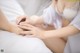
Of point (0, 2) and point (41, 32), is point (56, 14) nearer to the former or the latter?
point (41, 32)

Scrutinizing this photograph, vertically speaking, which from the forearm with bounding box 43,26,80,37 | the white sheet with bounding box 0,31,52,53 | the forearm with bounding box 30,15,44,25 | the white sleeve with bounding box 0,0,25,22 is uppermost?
the white sleeve with bounding box 0,0,25,22

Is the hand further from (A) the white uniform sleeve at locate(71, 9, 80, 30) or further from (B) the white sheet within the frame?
(A) the white uniform sleeve at locate(71, 9, 80, 30)

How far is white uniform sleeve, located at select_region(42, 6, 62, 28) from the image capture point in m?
0.74

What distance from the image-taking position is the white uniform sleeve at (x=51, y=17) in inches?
29.0

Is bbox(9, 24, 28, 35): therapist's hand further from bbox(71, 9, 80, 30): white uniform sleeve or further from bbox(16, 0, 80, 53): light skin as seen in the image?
bbox(71, 9, 80, 30): white uniform sleeve

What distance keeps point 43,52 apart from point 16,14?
0.70 ft

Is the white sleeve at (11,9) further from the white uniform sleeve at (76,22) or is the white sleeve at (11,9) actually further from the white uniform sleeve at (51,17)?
the white uniform sleeve at (76,22)

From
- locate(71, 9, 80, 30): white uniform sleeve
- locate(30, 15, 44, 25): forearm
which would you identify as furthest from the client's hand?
locate(71, 9, 80, 30): white uniform sleeve

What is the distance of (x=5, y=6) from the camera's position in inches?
29.7

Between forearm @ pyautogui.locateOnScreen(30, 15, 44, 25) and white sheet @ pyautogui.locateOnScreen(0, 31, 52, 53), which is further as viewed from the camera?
forearm @ pyautogui.locateOnScreen(30, 15, 44, 25)

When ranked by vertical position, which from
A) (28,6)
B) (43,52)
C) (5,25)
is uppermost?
(28,6)

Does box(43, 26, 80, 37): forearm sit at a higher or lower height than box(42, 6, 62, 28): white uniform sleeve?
lower

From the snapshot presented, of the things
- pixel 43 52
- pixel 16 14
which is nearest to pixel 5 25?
pixel 16 14

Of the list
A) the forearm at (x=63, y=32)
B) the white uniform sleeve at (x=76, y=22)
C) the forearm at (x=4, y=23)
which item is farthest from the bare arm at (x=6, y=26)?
the white uniform sleeve at (x=76, y=22)
